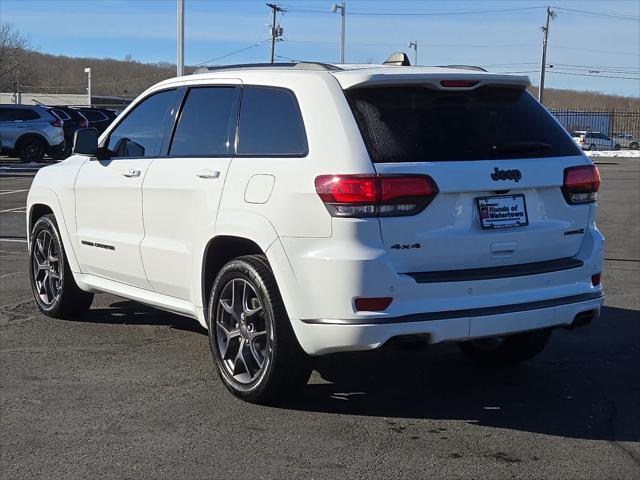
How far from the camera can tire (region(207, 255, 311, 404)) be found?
15.6 ft

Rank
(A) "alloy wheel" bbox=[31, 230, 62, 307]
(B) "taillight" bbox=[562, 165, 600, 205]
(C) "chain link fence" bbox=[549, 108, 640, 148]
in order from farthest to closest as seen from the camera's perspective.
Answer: (C) "chain link fence" bbox=[549, 108, 640, 148] < (A) "alloy wheel" bbox=[31, 230, 62, 307] < (B) "taillight" bbox=[562, 165, 600, 205]

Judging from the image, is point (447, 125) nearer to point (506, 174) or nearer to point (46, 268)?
point (506, 174)

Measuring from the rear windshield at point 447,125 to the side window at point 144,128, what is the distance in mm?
1771

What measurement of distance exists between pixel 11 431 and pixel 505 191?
9.42ft

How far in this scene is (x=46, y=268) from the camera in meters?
7.29

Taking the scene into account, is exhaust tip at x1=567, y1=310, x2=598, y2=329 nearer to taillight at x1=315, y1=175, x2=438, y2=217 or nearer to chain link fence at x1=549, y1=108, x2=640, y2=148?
taillight at x1=315, y1=175, x2=438, y2=217

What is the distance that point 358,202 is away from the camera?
439cm

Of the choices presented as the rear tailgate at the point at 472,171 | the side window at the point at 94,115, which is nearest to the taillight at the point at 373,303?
the rear tailgate at the point at 472,171

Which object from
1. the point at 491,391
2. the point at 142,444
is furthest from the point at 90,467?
the point at 491,391

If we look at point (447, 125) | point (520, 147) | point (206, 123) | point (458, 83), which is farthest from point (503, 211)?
point (206, 123)

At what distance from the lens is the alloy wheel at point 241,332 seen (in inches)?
197

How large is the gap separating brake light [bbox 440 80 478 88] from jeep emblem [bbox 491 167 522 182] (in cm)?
51

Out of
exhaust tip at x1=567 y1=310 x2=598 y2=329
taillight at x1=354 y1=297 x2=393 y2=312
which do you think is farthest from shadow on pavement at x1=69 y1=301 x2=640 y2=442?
taillight at x1=354 y1=297 x2=393 y2=312

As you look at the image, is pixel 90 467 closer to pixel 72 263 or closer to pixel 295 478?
pixel 295 478
